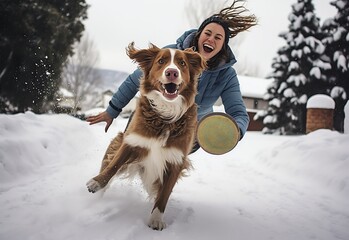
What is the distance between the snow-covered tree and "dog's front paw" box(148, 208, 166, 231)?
18.1 metres

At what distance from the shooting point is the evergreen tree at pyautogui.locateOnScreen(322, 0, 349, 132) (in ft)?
61.1

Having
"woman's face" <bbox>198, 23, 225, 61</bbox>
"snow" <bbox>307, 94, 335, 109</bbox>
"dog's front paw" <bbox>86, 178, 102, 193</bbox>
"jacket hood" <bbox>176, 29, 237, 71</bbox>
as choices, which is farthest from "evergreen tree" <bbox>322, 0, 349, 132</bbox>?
→ "dog's front paw" <bbox>86, 178, 102, 193</bbox>

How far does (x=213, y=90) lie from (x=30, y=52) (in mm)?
11643

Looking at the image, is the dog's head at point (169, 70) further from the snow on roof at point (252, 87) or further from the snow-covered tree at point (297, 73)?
the snow on roof at point (252, 87)

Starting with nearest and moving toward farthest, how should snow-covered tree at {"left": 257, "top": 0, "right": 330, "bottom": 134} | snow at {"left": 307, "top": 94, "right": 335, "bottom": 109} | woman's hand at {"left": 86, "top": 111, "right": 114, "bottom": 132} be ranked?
1. woman's hand at {"left": 86, "top": 111, "right": 114, "bottom": 132}
2. snow at {"left": 307, "top": 94, "right": 335, "bottom": 109}
3. snow-covered tree at {"left": 257, "top": 0, "right": 330, "bottom": 134}

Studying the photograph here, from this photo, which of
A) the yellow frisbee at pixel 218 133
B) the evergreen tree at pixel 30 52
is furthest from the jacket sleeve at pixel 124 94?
the evergreen tree at pixel 30 52

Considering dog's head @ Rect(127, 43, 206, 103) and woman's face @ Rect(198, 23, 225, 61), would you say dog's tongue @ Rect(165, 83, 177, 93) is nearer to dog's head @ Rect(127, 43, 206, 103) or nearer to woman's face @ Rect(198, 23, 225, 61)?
dog's head @ Rect(127, 43, 206, 103)

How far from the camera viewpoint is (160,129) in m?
2.77

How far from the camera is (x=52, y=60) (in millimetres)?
13453

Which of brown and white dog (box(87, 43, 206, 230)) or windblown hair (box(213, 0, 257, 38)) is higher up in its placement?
windblown hair (box(213, 0, 257, 38))

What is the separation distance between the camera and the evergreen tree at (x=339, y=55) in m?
18.6

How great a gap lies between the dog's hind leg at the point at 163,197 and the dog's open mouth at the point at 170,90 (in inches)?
26.9

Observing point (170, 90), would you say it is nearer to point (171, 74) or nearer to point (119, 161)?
point (171, 74)

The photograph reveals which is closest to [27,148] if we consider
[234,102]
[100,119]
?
[100,119]
